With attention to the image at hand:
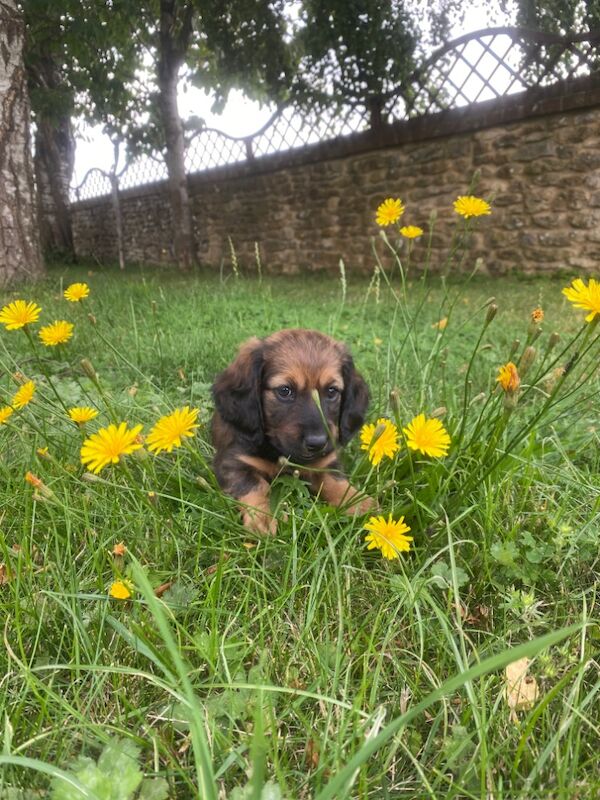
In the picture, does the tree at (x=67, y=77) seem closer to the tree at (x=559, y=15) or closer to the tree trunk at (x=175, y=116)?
the tree trunk at (x=175, y=116)

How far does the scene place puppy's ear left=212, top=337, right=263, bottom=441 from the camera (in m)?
2.37

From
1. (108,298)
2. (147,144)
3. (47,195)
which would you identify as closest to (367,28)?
(108,298)

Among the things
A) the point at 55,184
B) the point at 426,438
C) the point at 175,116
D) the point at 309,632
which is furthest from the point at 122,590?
the point at 55,184

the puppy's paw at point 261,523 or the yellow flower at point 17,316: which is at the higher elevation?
the yellow flower at point 17,316

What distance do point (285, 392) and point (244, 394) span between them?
0.56ft

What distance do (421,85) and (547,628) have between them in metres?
9.24

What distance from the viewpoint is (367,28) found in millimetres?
9062

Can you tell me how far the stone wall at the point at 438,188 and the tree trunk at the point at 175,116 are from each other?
75 cm

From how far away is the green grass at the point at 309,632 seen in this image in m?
1.04

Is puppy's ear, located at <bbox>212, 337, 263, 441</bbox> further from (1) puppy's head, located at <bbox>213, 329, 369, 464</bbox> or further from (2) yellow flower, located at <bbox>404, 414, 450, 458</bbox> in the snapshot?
(2) yellow flower, located at <bbox>404, 414, 450, 458</bbox>

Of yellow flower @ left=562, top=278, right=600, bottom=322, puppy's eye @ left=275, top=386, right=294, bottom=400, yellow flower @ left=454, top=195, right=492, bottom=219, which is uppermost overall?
yellow flower @ left=454, top=195, right=492, bottom=219

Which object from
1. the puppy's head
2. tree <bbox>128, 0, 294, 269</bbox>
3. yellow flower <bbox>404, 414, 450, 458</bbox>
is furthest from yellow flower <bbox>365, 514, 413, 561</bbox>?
tree <bbox>128, 0, 294, 269</bbox>

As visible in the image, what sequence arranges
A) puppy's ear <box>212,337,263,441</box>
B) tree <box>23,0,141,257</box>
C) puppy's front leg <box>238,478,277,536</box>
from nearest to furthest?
puppy's front leg <box>238,478,277,536</box> < puppy's ear <box>212,337,263,441</box> < tree <box>23,0,141,257</box>

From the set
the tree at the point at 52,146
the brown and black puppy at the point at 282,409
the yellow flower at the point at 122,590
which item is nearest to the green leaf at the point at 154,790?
the yellow flower at the point at 122,590
